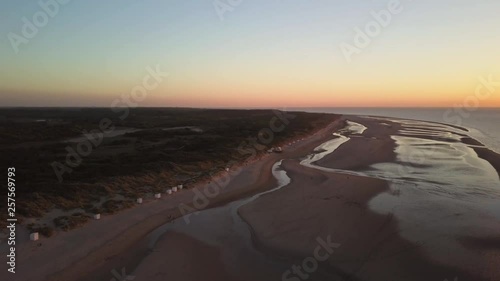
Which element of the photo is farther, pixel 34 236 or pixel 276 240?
pixel 276 240

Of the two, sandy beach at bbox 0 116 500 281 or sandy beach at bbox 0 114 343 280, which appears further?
sandy beach at bbox 0 116 500 281

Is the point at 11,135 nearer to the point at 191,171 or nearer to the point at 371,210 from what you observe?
the point at 191,171

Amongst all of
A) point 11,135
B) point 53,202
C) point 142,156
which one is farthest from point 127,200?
point 11,135

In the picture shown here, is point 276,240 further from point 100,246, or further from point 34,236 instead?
point 34,236

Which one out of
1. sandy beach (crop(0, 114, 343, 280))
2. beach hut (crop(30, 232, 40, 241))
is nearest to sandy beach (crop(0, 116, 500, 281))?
sandy beach (crop(0, 114, 343, 280))

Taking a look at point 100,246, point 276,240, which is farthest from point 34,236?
point 276,240

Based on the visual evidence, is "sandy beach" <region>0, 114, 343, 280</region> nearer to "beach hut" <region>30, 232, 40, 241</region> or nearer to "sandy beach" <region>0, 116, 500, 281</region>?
"sandy beach" <region>0, 116, 500, 281</region>

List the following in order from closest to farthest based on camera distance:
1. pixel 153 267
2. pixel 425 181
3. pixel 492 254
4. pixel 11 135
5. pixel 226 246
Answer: pixel 153 267
pixel 492 254
pixel 226 246
pixel 425 181
pixel 11 135

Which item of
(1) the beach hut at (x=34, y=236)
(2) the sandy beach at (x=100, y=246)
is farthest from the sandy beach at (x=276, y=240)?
(1) the beach hut at (x=34, y=236)

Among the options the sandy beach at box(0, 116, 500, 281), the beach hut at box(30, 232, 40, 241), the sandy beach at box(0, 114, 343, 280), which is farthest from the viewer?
the beach hut at box(30, 232, 40, 241)

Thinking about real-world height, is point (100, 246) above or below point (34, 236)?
below

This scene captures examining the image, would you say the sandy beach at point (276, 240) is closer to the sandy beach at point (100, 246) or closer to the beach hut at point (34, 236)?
the sandy beach at point (100, 246)
